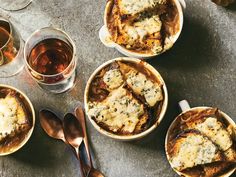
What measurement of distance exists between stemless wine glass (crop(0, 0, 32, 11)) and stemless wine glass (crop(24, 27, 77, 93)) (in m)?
0.22

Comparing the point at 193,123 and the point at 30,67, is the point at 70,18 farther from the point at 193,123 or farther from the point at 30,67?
the point at 193,123

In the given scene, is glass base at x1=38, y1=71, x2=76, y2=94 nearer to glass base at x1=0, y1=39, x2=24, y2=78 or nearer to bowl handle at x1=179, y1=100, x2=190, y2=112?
glass base at x1=0, y1=39, x2=24, y2=78

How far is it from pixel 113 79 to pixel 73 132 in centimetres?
22

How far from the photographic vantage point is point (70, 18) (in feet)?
6.82

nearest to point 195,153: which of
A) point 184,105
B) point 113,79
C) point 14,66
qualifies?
point 184,105

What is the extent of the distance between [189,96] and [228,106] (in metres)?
0.13

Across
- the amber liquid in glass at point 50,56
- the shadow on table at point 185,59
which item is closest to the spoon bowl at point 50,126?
the amber liquid in glass at point 50,56

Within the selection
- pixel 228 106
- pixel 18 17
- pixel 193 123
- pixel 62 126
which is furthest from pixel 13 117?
pixel 228 106

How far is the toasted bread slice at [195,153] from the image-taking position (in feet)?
6.02

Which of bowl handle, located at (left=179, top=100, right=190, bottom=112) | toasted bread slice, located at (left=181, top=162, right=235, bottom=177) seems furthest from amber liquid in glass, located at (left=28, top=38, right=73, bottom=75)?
toasted bread slice, located at (left=181, top=162, right=235, bottom=177)

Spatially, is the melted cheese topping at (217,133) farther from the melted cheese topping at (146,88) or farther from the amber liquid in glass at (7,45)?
the amber liquid in glass at (7,45)

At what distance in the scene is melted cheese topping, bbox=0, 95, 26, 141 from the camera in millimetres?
1887

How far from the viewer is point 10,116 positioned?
6.23 ft

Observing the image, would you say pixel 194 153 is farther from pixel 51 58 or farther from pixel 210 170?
pixel 51 58
